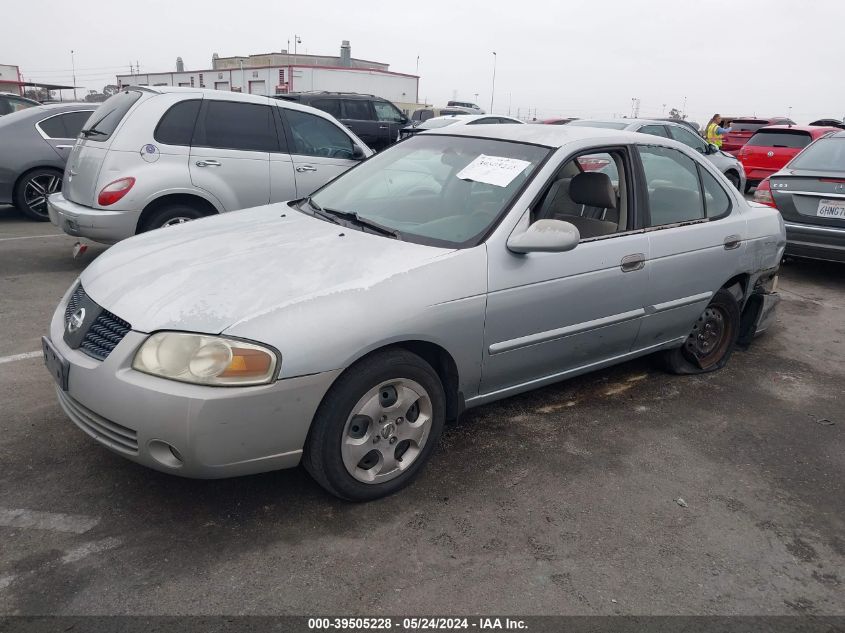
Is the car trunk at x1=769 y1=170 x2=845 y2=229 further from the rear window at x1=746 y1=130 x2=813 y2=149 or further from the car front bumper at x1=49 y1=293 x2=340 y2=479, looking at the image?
the rear window at x1=746 y1=130 x2=813 y2=149

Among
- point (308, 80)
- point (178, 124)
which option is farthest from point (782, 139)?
point (308, 80)

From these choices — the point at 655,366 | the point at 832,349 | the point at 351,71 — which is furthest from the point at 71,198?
the point at 351,71

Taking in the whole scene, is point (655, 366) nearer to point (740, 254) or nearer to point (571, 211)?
point (740, 254)

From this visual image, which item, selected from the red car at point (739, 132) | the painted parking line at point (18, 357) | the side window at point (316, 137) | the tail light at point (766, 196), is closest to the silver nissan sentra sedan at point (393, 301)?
the painted parking line at point (18, 357)

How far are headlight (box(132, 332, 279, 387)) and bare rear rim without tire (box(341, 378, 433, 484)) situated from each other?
0.44 meters

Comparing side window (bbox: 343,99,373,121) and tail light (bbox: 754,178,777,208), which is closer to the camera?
tail light (bbox: 754,178,777,208)

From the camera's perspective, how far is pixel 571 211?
3.78 metres

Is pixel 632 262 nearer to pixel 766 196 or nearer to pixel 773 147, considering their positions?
pixel 766 196

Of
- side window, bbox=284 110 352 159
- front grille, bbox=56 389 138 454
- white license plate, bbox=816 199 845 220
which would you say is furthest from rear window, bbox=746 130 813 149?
front grille, bbox=56 389 138 454

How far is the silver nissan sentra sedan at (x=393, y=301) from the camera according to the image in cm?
247

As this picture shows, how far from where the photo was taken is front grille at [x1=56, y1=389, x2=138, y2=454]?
8.24 feet

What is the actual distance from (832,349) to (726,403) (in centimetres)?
178

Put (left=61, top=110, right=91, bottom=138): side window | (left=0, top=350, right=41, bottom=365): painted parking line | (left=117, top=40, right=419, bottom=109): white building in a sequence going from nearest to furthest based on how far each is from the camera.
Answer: (left=0, top=350, right=41, bottom=365): painted parking line, (left=61, top=110, right=91, bottom=138): side window, (left=117, top=40, right=419, bottom=109): white building

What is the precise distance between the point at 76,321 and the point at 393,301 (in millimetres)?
1329
